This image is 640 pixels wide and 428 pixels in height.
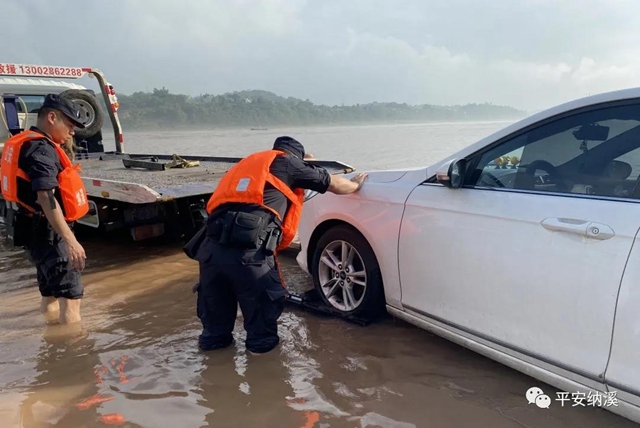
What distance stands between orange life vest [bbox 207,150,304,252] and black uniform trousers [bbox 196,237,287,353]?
0.81ft

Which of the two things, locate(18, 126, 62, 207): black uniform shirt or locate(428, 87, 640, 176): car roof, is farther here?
locate(18, 126, 62, 207): black uniform shirt

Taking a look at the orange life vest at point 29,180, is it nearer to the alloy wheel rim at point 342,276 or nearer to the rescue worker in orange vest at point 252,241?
the rescue worker in orange vest at point 252,241

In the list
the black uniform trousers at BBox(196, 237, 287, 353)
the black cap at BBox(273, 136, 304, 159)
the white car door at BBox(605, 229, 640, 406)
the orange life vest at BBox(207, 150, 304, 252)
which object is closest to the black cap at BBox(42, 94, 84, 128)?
the orange life vest at BBox(207, 150, 304, 252)

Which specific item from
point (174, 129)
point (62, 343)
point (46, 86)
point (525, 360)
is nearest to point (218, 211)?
point (62, 343)

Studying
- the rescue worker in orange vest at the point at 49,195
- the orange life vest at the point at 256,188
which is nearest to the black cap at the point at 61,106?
the rescue worker in orange vest at the point at 49,195

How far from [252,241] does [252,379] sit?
829mm

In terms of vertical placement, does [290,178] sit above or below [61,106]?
below

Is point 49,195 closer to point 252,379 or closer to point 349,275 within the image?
point 252,379

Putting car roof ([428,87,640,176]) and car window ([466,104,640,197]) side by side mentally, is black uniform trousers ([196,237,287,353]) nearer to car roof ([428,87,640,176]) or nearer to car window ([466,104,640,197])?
car roof ([428,87,640,176])

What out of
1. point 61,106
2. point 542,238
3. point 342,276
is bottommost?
point 342,276

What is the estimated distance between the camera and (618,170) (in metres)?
2.41

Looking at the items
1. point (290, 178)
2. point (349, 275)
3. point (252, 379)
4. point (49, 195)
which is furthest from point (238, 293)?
point (49, 195)

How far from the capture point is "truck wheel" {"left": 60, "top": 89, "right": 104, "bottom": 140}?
9.17 meters

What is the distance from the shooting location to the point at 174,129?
71.5 metres
